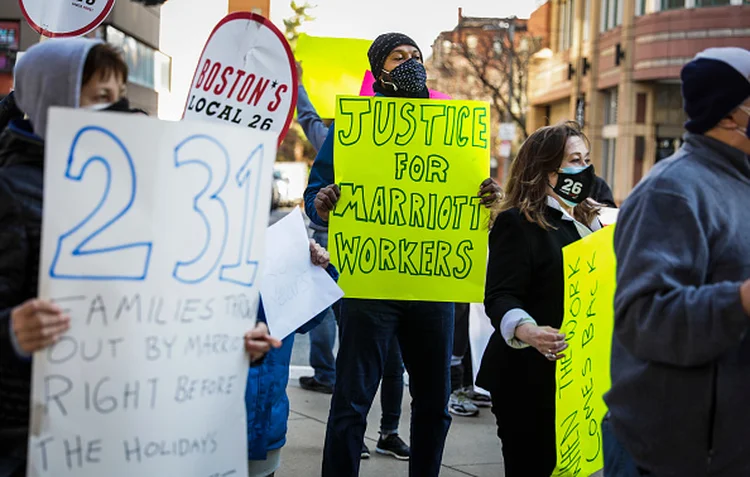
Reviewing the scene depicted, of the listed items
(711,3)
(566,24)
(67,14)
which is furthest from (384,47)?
(566,24)

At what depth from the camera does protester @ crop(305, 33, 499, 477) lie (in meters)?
4.46

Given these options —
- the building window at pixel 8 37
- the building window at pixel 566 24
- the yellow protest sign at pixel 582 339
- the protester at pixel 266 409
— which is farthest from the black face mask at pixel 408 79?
the building window at pixel 566 24

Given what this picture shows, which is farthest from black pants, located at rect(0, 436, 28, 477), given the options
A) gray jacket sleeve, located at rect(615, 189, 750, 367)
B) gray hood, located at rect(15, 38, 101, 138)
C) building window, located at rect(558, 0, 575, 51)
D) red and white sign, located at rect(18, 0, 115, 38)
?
building window, located at rect(558, 0, 575, 51)

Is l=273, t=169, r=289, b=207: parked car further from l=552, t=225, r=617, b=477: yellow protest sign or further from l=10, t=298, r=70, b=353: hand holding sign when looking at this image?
l=10, t=298, r=70, b=353: hand holding sign

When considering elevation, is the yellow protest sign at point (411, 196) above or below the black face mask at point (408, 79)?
below

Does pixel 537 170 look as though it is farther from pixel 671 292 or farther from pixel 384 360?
pixel 671 292

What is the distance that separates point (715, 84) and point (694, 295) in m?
0.59

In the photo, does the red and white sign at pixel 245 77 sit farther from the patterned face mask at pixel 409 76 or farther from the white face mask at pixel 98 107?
the white face mask at pixel 98 107

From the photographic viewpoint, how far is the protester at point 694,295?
252cm

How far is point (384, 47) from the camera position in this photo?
4.70m

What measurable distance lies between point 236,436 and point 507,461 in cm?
159

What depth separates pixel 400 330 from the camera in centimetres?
459

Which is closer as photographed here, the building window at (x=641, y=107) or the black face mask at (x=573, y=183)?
the black face mask at (x=573, y=183)

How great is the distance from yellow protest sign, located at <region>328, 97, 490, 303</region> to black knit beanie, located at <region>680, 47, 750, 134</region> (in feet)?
6.08
